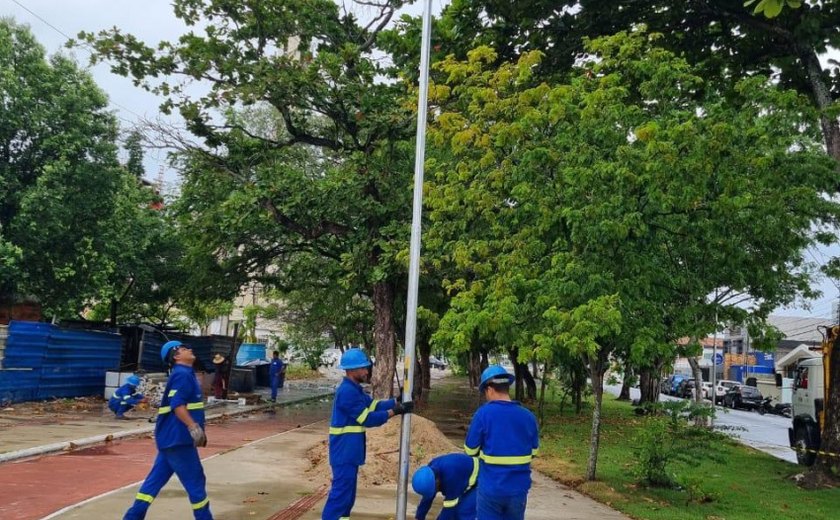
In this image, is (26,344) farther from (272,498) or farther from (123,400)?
(272,498)

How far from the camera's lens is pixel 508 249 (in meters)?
12.0

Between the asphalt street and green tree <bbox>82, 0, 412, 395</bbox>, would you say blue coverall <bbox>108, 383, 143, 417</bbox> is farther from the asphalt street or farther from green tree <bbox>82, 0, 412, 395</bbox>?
the asphalt street

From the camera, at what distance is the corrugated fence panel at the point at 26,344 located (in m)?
18.0

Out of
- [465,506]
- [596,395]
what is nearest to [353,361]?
[465,506]

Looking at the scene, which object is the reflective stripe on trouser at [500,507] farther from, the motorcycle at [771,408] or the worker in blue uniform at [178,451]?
the motorcycle at [771,408]

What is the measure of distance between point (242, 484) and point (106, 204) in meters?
14.6

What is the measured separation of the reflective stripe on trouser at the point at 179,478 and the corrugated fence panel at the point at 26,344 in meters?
13.3

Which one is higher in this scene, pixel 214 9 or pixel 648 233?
pixel 214 9

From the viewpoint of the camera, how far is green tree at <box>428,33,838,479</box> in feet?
33.6

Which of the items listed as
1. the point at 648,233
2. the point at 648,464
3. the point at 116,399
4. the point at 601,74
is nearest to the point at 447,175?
the point at 601,74

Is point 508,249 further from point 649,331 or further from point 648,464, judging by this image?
point 648,464

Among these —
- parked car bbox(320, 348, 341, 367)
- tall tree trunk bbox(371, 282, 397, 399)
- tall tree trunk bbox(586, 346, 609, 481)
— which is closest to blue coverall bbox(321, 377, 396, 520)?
tall tree trunk bbox(586, 346, 609, 481)

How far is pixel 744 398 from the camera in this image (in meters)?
42.3

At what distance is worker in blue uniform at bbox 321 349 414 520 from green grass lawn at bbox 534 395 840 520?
4229 millimetres
